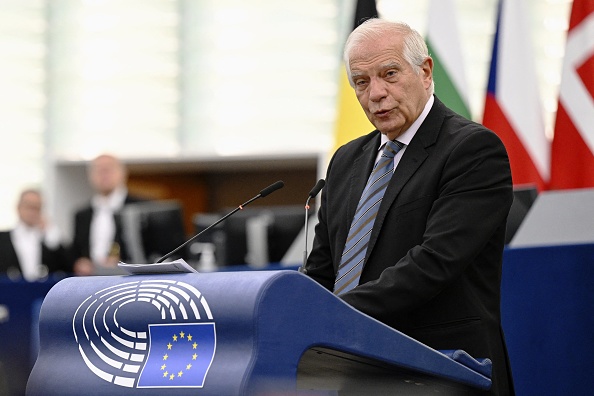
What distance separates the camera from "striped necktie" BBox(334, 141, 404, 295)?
2514mm

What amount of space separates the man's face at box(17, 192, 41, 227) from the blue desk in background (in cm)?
453

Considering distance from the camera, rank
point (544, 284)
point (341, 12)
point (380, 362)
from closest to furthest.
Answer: point (380, 362)
point (544, 284)
point (341, 12)

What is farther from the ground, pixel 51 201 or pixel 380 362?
pixel 380 362


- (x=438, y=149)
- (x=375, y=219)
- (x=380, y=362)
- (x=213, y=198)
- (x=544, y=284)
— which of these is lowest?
(x=213, y=198)

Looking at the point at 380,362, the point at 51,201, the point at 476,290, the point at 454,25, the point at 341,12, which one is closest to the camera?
the point at 380,362

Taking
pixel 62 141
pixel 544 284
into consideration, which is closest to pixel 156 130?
pixel 62 141

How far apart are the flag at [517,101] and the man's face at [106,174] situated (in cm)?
290

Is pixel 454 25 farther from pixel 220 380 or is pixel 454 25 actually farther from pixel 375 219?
pixel 220 380

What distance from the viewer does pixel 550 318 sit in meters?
3.71

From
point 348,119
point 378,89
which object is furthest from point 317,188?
point 348,119

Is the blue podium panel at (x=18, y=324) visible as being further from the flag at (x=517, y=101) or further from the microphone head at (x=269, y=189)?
the microphone head at (x=269, y=189)

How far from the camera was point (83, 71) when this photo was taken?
36.6ft

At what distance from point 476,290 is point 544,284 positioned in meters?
1.39

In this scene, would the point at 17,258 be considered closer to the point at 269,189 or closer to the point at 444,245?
the point at 269,189
